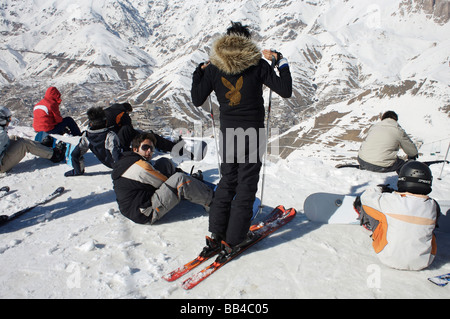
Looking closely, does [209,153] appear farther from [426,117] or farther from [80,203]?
[426,117]

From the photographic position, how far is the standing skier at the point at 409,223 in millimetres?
2932

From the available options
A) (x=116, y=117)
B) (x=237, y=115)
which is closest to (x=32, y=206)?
(x=116, y=117)

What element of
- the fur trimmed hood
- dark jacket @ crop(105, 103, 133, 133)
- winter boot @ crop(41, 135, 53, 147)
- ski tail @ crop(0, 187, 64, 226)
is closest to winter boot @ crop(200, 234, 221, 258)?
the fur trimmed hood

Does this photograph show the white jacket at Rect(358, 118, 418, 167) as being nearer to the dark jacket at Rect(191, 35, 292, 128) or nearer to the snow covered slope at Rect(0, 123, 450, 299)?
the snow covered slope at Rect(0, 123, 450, 299)

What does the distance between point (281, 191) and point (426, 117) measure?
11834 centimetres

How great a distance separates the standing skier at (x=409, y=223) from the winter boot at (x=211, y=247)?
184 centimetres

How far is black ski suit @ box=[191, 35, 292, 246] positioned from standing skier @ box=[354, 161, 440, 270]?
1518 mm

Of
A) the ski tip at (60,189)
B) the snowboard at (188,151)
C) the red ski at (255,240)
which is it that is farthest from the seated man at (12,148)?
the red ski at (255,240)

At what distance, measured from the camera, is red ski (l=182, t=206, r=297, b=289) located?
285 centimetres

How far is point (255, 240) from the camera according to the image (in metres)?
3.56

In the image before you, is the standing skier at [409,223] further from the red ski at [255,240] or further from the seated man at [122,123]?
the seated man at [122,123]

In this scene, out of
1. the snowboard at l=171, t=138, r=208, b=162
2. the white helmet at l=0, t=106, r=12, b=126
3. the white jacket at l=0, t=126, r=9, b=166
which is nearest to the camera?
the white helmet at l=0, t=106, r=12, b=126

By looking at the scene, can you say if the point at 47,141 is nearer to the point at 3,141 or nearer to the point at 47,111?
the point at 47,111
